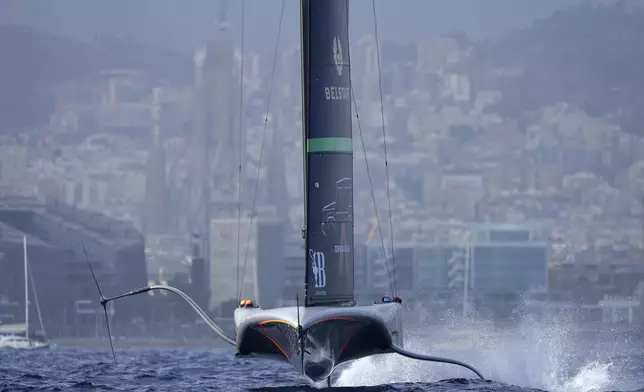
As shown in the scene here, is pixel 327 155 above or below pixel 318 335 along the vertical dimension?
above

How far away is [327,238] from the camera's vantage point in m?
25.6

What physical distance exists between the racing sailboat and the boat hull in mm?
15

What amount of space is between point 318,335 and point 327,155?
3015mm

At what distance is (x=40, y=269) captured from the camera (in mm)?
107125

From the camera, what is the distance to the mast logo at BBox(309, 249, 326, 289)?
83.4 feet

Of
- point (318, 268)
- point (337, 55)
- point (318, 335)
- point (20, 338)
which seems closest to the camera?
point (318, 335)

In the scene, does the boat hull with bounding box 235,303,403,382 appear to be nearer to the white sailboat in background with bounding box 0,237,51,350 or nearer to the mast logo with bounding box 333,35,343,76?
the mast logo with bounding box 333,35,343,76

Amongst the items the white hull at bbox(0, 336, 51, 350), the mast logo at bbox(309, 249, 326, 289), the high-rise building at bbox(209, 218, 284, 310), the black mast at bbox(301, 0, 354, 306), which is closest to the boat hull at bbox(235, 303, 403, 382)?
the mast logo at bbox(309, 249, 326, 289)

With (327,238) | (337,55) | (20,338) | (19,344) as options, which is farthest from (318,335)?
(20,338)

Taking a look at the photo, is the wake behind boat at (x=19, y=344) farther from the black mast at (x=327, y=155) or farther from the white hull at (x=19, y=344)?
the black mast at (x=327, y=155)

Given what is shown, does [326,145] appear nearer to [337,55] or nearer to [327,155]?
[327,155]

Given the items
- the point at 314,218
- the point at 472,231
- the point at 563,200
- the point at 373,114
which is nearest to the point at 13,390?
the point at 314,218

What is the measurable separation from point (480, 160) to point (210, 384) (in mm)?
98383

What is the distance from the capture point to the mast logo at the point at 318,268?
25.4 meters
